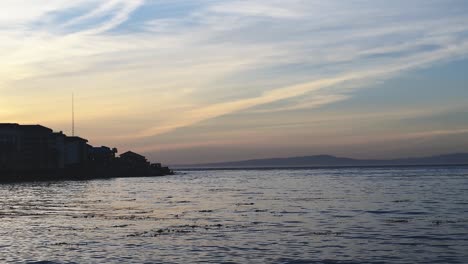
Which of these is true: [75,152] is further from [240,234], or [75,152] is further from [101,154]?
[240,234]

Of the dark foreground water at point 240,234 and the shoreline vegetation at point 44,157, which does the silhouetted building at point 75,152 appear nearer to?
the shoreline vegetation at point 44,157

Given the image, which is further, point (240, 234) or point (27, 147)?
point (27, 147)

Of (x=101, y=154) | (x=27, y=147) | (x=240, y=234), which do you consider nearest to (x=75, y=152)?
(x=27, y=147)

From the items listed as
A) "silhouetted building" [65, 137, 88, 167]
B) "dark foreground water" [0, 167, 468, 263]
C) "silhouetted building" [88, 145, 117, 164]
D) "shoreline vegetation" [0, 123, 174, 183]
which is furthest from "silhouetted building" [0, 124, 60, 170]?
"dark foreground water" [0, 167, 468, 263]

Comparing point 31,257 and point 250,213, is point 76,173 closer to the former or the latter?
point 250,213

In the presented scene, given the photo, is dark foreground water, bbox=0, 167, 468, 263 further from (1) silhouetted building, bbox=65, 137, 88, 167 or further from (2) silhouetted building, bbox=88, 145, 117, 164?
(2) silhouetted building, bbox=88, 145, 117, 164

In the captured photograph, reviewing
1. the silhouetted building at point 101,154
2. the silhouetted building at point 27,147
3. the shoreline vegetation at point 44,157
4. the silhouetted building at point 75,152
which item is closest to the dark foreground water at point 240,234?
the shoreline vegetation at point 44,157

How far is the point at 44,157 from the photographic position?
478 feet

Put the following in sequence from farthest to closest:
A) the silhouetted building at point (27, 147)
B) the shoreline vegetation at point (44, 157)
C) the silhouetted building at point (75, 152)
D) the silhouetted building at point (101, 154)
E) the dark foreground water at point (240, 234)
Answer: the silhouetted building at point (101, 154), the silhouetted building at point (75, 152), the silhouetted building at point (27, 147), the shoreline vegetation at point (44, 157), the dark foreground water at point (240, 234)

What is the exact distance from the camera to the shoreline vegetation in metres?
135

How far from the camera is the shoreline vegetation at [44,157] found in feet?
442

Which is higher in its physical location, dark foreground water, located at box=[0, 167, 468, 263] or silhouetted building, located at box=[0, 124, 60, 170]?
silhouetted building, located at box=[0, 124, 60, 170]

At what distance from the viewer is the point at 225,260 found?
2472cm

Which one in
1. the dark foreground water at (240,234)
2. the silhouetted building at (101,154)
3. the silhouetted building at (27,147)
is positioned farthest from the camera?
the silhouetted building at (101,154)
